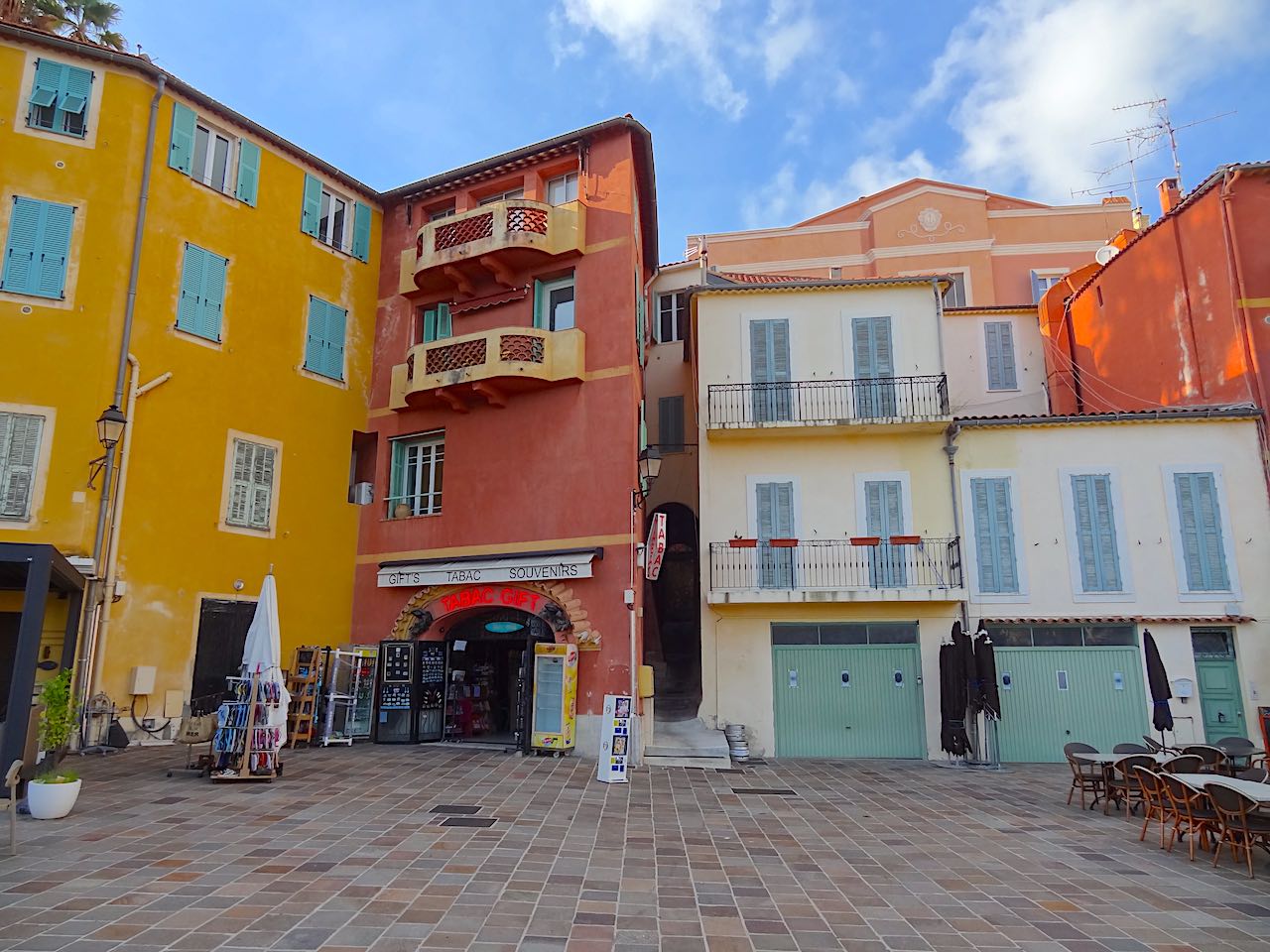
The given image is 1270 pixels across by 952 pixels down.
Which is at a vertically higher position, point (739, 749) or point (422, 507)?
point (422, 507)

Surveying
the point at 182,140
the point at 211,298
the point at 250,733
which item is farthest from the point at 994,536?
the point at 182,140

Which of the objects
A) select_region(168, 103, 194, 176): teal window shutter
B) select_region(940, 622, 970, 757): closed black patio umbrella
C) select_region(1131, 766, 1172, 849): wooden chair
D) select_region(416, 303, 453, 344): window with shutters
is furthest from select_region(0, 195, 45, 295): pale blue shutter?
select_region(1131, 766, 1172, 849): wooden chair

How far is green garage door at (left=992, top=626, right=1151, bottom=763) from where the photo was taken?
14.1 metres

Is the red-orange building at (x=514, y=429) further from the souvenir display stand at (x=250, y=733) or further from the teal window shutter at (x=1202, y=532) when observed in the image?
the teal window shutter at (x=1202, y=532)

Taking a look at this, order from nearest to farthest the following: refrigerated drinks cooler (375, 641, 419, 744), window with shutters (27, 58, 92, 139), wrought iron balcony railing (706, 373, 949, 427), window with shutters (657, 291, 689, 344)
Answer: window with shutters (27, 58, 92, 139) → refrigerated drinks cooler (375, 641, 419, 744) → wrought iron balcony railing (706, 373, 949, 427) → window with shutters (657, 291, 689, 344)

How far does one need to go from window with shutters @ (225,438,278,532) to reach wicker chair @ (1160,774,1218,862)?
1432 centimetres

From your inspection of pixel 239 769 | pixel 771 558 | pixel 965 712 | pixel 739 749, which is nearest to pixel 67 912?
pixel 239 769

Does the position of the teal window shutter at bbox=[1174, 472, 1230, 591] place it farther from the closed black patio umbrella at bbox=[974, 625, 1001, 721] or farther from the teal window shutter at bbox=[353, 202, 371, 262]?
the teal window shutter at bbox=[353, 202, 371, 262]

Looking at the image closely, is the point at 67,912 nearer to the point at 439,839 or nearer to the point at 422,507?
the point at 439,839

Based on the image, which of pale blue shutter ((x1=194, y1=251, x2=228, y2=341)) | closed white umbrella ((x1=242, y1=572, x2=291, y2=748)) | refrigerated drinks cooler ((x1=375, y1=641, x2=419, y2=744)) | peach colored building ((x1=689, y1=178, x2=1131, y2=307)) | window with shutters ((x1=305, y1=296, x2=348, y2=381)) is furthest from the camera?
peach colored building ((x1=689, y1=178, x2=1131, y2=307))

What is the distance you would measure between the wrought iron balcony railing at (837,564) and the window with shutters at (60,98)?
13.3m

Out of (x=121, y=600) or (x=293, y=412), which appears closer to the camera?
(x=121, y=600)

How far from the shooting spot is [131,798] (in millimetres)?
9406

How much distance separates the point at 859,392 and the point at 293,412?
1104cm
